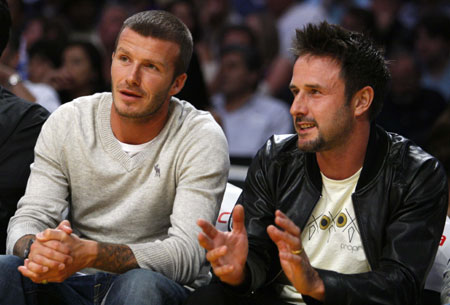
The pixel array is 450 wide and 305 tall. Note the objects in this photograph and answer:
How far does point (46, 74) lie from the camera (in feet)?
19.1

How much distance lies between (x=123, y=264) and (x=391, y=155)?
103cm

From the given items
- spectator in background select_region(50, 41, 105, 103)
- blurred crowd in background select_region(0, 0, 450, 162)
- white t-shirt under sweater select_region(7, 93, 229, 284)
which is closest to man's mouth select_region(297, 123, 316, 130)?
white t-shirt under sweater select_region(7, 93, 229, 284)

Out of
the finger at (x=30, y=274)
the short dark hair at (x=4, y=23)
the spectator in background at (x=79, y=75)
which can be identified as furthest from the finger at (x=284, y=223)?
the spectator in background at (x=79, y=75)

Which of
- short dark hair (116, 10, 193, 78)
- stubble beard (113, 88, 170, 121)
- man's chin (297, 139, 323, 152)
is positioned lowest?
stubble beard (113, 88, 170, 121)

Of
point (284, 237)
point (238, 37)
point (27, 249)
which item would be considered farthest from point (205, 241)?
point (238, 37)

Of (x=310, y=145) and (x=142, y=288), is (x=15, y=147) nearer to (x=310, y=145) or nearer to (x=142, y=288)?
(x=142, y=288)

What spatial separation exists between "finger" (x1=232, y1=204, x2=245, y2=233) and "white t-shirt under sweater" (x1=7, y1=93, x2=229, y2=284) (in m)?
0.38

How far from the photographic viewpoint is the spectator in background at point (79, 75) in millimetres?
5621

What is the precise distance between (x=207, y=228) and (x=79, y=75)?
3.43 meters

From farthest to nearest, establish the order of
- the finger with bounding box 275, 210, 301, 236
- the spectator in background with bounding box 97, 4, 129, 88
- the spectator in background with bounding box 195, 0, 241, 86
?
the spectator in background with bounding box 195, 0, 241, 86 < the spectator in background with bounding box 97, 4, 129, 88 < the finger with bounding box 275, 210, 301, 236

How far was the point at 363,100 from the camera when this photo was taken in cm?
282

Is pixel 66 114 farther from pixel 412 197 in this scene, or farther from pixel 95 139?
pixel 412 197

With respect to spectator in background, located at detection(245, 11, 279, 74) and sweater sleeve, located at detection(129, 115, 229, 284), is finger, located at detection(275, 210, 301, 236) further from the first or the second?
spectator in background, located at detection(245, 11, 279, 74)

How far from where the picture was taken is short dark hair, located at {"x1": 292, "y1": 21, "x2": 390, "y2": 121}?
9.07 ft
